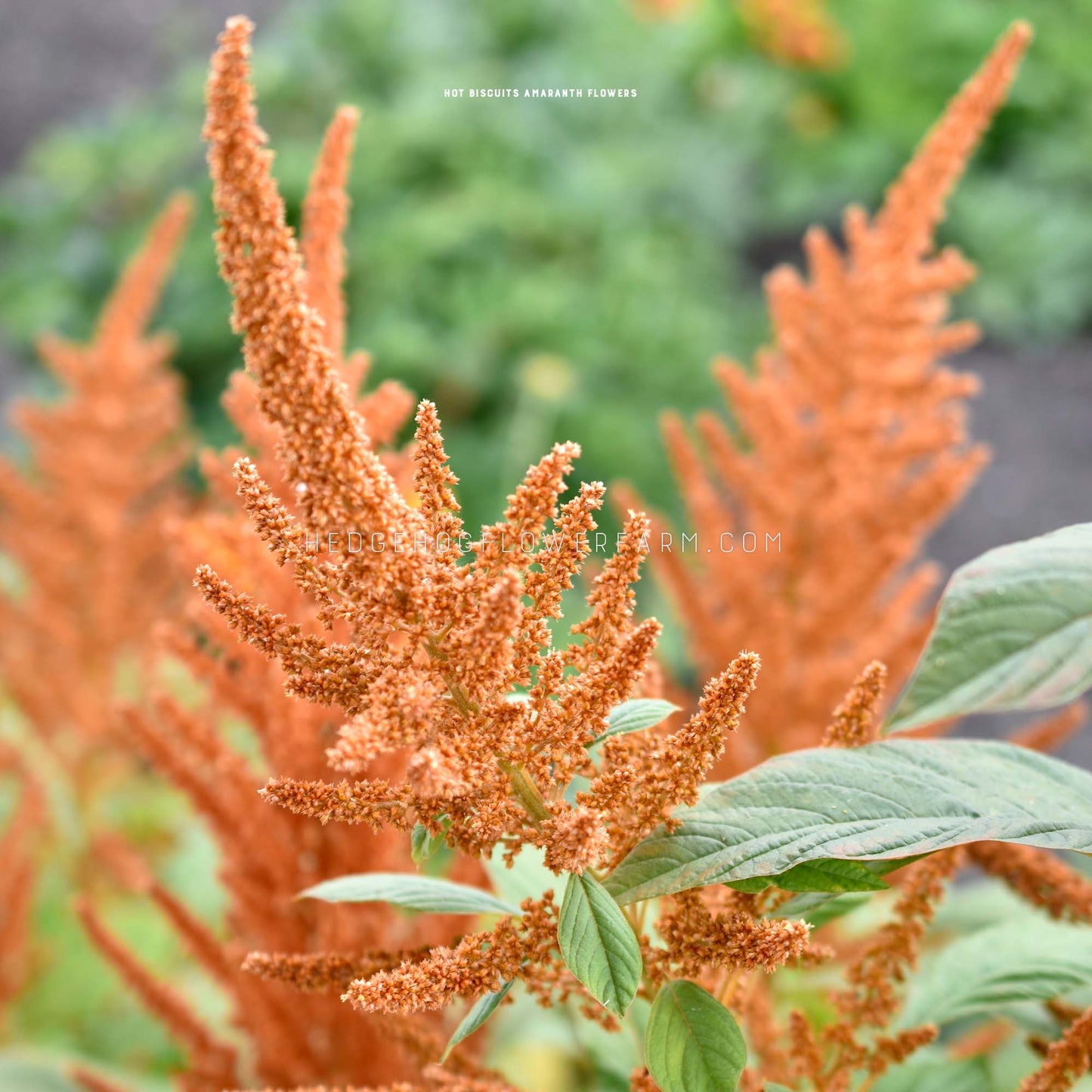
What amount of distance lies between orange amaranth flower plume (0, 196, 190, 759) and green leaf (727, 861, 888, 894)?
5.04 ft

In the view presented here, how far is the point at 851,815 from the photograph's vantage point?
58cm

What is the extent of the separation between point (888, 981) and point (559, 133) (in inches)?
143

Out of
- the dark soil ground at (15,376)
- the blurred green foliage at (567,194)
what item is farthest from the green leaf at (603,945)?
the blurred green foliage at (567,194)

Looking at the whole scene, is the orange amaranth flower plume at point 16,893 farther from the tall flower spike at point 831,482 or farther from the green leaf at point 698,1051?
the green leaf at point 698,1051

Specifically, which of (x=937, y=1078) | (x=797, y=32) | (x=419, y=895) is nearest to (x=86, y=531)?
(x=419, y=895)

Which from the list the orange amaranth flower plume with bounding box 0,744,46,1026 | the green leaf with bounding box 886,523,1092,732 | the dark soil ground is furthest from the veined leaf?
the dark soil ground

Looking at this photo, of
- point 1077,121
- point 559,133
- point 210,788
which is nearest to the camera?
point 210,788

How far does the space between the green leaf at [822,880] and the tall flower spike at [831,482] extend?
0.66 meters

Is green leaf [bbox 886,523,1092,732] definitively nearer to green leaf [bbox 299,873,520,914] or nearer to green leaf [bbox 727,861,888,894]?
green leaf [bbox 727,861,888,894]

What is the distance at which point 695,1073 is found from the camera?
583 mm

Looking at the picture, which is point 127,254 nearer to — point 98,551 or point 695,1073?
point 98,551

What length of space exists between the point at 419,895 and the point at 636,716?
169 millimetres

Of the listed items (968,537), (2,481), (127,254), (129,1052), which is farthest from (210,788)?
(127,254)

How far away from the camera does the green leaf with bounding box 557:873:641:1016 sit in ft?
1.77
